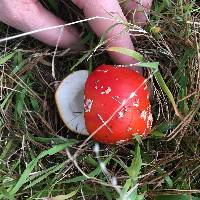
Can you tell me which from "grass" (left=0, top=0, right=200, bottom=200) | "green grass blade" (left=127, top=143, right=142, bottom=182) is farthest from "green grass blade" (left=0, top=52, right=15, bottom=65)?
"green grass blade" (left=127, top=143, right=142, bottom=182)

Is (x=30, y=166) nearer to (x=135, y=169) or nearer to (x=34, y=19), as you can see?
(x=135, y=169)

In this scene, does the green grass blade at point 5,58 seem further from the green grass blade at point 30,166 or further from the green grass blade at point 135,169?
the green grass blade at point 135,169

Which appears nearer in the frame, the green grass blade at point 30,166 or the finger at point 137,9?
the green grass blade at point 30,166

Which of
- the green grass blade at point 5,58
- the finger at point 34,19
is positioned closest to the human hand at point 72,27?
the finger at point 34,19

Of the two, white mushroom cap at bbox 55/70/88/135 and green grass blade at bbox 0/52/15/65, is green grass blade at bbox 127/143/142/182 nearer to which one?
white mushroom cap at bbox 55/70/88/135

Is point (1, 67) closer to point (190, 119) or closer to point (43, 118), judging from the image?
point (43, 118)
